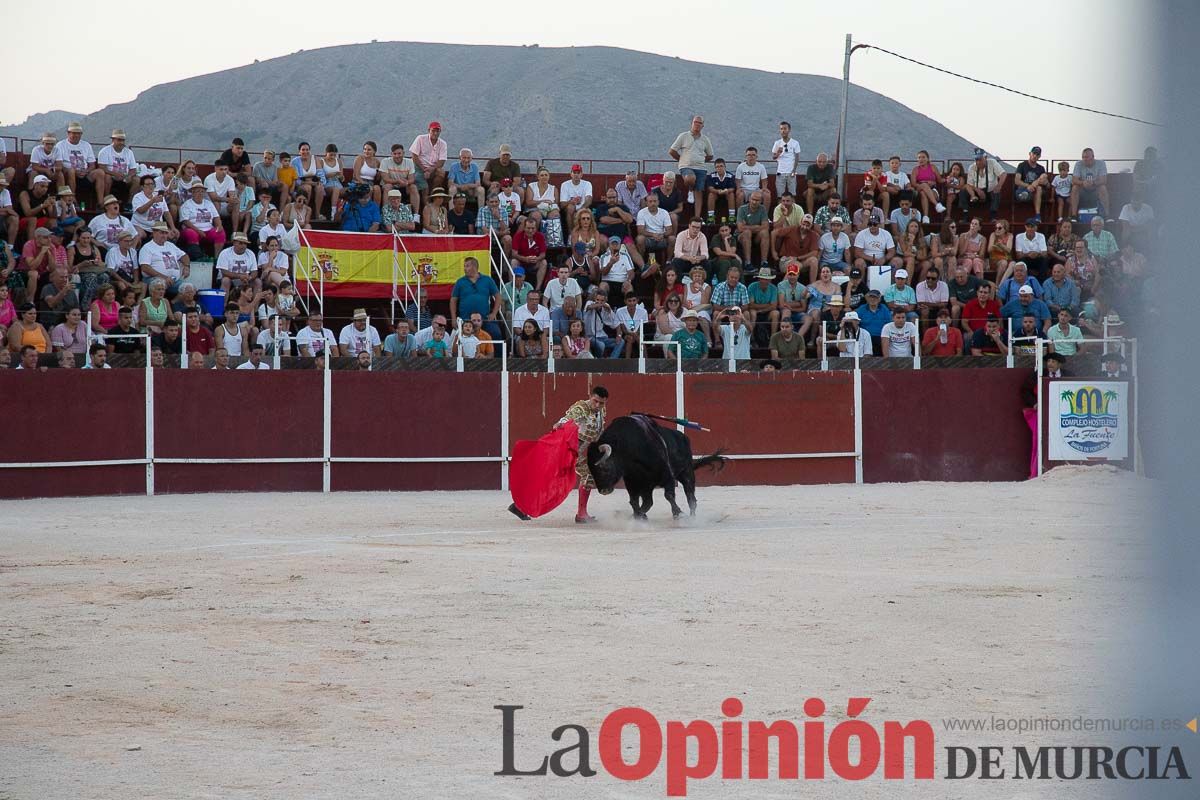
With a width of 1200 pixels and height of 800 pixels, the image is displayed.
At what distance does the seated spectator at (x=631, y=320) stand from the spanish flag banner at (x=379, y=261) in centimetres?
174

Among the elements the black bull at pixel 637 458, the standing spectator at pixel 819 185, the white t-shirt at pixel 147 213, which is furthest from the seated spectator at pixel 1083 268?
the white t-shirt at pixel 147 213

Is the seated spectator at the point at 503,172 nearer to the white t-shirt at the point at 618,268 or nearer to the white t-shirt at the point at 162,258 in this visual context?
the white t-shirt at the point at 618,268

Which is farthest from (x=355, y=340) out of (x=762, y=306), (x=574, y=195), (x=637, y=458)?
(x=637, y=458)

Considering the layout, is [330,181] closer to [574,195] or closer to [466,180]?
[466,180]

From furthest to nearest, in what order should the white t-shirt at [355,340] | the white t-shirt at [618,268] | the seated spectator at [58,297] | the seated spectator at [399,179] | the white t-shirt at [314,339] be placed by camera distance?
1. the seated spectator at [399,179]
2. the white t-shirt at [618,268]
3. the white t-shirt at [355,340]
4. the white t-shirt at [314,339]
5. the seated spectator at [58,297]

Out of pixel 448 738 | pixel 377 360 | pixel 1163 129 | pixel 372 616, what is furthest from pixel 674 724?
pixel 377 360

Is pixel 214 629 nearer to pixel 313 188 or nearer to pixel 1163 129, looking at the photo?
pixel 1163 129

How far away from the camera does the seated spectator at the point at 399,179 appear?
683 inches

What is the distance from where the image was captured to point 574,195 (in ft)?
59.3

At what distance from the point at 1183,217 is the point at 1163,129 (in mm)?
157

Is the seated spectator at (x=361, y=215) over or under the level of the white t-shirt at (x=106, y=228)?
over

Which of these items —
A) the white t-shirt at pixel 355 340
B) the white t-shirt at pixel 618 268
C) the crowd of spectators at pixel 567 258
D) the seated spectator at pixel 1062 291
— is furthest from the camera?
the seated spectator at pixel 1062 291

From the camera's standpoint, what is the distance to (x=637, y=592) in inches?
297

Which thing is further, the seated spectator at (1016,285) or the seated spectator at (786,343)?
the seated spectator at (1016,285)
